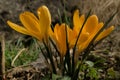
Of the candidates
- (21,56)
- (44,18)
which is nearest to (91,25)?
(44,18)

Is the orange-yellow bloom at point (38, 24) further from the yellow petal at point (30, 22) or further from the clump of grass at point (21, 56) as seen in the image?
the clump of grass at point (21, 56)

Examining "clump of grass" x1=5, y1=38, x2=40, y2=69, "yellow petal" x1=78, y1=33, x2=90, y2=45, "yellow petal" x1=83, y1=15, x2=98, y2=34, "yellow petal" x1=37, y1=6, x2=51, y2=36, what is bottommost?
"clump of grass" x1=5, y1=38, x2=40, y2=69

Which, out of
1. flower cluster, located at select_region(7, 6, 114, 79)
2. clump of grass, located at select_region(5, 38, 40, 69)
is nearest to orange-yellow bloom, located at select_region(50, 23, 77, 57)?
flower cluster, located at select_region(7, 6, 114, 79)

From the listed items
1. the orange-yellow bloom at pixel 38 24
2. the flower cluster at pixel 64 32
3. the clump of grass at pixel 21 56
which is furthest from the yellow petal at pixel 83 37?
the clump of grass at pixel 21 56

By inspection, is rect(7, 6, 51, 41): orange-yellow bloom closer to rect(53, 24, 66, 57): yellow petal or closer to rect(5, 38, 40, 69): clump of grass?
rect(53, 24, 66, 57): yellow petal

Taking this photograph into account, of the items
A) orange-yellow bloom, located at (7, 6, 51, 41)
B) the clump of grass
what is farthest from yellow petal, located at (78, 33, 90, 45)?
the clump of grass

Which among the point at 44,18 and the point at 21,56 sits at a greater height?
the point at 44,18

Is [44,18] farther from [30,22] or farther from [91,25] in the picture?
[91,25]

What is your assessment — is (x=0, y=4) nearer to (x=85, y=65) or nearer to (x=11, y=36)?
(x=11, y=36)

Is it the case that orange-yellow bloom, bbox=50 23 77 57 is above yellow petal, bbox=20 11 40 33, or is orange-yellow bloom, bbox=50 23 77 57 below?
below

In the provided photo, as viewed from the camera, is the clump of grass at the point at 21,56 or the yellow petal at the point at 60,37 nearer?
the yellow petal at the point at 60,37

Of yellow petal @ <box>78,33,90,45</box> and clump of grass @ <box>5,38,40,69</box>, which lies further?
clump of grass @ <box>5,38,40,69</box>

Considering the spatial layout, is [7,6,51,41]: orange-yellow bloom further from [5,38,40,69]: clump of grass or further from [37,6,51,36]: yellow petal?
[5,38,40,69]: clump of grass
